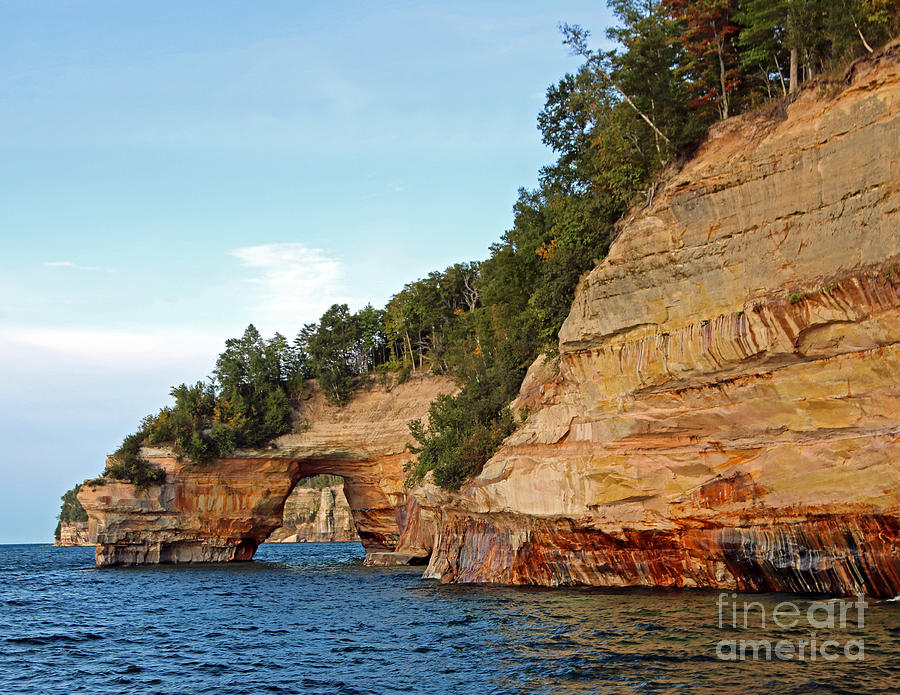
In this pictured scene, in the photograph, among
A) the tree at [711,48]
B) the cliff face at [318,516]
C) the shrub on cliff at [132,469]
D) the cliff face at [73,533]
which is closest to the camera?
the tree at [711,48]

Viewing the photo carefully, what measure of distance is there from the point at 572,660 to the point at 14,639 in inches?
618

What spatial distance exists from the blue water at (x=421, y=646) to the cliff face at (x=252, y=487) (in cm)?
2364

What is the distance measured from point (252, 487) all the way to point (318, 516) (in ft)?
231

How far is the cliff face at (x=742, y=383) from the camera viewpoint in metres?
18.4

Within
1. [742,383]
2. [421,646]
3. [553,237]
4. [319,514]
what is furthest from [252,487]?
[319,514]

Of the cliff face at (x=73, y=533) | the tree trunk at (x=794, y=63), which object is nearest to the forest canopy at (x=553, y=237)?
the tree trunk at (x=794, y=63)

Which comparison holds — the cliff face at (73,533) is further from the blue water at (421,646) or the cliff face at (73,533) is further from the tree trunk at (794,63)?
the tree trunk at (794,63)

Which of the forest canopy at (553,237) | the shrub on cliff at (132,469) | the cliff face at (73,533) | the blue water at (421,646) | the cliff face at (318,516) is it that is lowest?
the cliff face at (73,533)

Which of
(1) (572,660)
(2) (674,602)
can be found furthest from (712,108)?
(1) (572,660)

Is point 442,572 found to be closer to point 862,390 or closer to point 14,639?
point 14,639

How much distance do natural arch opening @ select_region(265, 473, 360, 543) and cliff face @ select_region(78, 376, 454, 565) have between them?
209ft

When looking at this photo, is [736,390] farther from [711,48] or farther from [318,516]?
[318,516]

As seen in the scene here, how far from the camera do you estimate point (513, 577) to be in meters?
27.8

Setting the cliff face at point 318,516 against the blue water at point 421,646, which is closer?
the blue water at point 421,646
